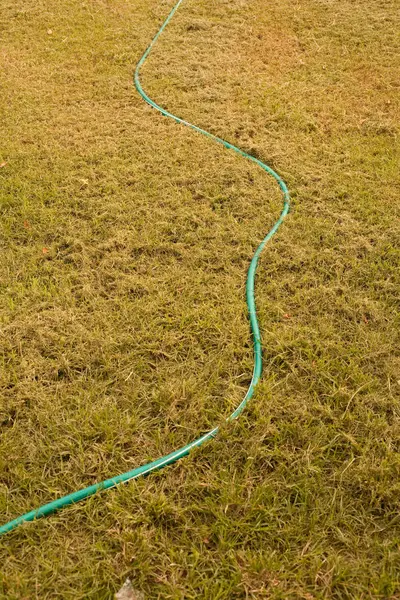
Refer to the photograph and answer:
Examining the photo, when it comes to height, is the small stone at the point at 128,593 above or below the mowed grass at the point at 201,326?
below

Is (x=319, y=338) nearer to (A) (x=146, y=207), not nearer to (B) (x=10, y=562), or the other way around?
(A) (x=146, y=207)

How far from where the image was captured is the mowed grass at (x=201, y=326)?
164 cm

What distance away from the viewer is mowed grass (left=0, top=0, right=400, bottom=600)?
5.40ft

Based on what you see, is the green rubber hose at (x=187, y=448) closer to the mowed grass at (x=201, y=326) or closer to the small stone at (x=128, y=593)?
the mowed grass at (x=201, y=326)

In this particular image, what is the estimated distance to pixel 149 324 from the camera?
2.35 meters

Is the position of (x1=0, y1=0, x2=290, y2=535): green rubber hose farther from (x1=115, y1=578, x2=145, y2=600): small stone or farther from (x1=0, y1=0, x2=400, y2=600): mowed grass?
(x1=115, y1=578, x2=145, y2=600): small stone

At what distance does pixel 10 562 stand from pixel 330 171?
9.25 feet

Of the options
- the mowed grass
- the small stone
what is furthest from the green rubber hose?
the small stone

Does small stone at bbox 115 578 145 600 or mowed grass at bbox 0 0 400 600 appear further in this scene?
mowed grass at bbox 0 0 400 600

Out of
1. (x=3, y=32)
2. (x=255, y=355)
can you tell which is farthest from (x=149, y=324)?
(x=3, y=32)

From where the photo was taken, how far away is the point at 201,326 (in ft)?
7.66

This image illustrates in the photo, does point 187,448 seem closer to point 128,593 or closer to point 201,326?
point 128,593

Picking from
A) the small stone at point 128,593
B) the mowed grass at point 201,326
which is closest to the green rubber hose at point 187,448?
the mowed grass at point 201,326

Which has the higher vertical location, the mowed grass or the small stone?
the mowed grass
